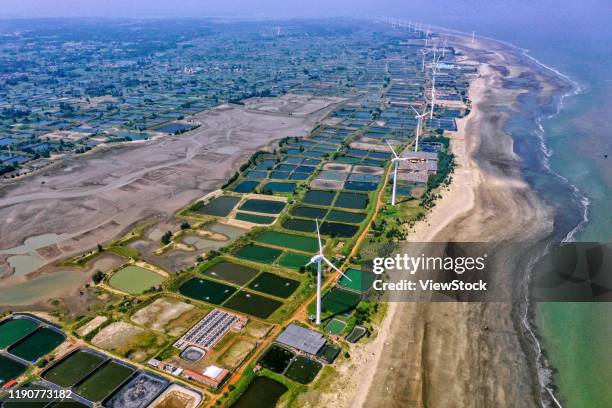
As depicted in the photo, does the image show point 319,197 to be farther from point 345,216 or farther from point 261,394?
point 261,394

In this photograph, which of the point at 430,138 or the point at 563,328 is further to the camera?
the point at 430,138

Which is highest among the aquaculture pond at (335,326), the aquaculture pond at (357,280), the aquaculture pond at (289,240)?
the aquaculture pond at (289,240)

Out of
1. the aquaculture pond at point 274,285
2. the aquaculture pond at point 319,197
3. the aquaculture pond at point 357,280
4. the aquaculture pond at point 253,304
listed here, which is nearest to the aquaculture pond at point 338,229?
the aquaculture pond at point 319,197

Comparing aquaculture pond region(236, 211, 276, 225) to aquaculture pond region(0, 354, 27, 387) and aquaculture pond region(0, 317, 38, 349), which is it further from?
aquaculture pond region(0, 354, 27, 387)

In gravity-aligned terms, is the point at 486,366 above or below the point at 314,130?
below

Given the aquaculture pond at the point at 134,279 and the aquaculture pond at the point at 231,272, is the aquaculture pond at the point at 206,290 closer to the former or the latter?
the aquaculture pond at the point at 231,272

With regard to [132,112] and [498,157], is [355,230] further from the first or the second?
[132,112]

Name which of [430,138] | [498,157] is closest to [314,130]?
[430,138]
